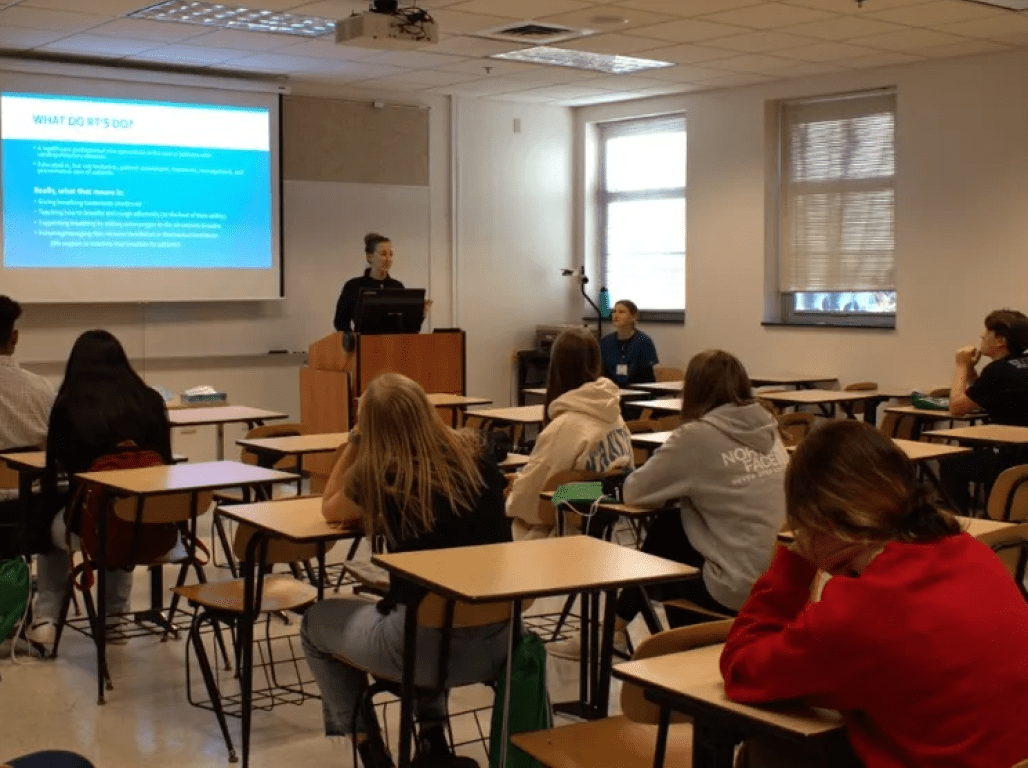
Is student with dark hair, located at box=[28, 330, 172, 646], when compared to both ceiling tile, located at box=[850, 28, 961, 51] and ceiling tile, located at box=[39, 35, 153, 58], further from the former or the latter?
ceiling tile, located at box=[850, 28, 961, 51]

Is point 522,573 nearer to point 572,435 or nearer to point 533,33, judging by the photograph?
point 572,435

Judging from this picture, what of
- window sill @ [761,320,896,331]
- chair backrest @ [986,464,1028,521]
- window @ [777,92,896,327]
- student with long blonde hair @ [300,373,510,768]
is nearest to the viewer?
student with long blonde hair @ [300,373,510,768]

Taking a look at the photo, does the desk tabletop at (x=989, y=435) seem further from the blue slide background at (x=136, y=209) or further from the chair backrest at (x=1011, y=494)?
the blue slide background at (x=136, y=209)

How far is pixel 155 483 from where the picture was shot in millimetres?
4492

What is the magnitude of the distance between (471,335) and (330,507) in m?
7.37

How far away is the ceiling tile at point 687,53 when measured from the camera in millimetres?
8562

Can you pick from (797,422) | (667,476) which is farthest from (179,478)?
(797,422)

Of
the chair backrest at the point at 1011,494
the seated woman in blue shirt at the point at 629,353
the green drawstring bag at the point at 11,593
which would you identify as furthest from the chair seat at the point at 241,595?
the seated woman in blue shirt at the point at 629,353

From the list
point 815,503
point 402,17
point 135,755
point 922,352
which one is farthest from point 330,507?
point 922,352

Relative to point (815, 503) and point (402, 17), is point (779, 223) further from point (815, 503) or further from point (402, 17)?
point (815, 503)

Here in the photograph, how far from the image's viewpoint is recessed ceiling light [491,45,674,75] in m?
8.85

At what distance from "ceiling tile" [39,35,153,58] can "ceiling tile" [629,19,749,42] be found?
10.2ft

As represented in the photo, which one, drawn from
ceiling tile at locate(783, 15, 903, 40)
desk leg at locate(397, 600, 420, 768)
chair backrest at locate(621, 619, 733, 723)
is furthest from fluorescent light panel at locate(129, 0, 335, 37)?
chair backrest at locate(621, 619, 733, 723)

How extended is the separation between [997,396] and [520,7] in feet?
10.7
